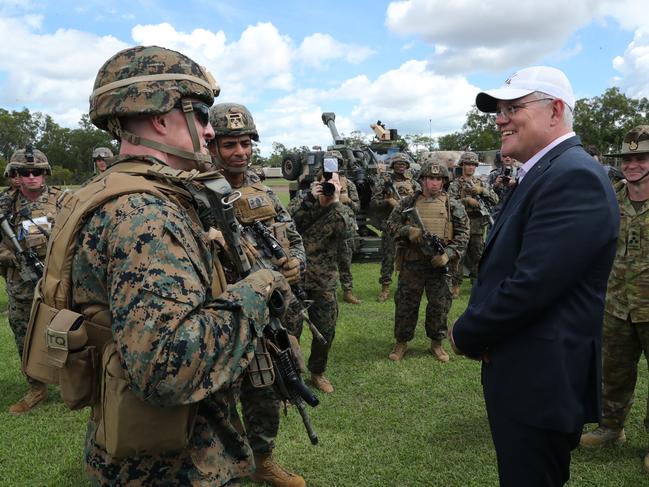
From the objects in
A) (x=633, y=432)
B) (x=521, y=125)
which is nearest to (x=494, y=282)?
(x=521, y=125)

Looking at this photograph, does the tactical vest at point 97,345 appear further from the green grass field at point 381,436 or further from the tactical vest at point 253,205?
the green grass field at point 381,436

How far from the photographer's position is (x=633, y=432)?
4.06 meters

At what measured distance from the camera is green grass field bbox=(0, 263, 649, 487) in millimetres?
3582

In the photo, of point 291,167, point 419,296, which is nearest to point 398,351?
point 419,296

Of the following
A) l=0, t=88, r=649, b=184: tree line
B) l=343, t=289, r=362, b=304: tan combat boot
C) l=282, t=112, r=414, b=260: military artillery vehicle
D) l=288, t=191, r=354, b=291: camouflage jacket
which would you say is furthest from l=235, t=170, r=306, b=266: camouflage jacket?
l=0, t=88, r=649, b=184: tree line

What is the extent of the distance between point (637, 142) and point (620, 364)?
1.61 metres

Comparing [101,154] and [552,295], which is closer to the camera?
[552,295]

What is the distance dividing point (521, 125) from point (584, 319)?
0.84 metres

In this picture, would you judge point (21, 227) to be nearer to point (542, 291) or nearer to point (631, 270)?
point (542, 291)

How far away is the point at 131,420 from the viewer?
59.6 inches

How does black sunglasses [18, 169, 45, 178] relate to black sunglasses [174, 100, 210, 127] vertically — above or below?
below

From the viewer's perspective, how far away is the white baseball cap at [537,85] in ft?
7.00

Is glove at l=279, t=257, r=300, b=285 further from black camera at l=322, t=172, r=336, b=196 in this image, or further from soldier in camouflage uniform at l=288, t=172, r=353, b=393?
soldier in camouflage uniform at l=288, t=172, r=353, b=393

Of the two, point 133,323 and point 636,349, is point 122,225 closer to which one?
point 133,323
